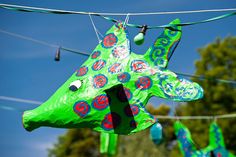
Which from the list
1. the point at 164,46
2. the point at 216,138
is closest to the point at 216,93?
the point at 216,138

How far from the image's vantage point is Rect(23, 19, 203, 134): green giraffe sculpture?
2094 millimetres

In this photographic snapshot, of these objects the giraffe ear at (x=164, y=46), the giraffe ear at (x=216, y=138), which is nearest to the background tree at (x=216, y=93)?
the giraffe ear at (x=216, y=138)

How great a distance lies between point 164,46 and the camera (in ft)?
7.48

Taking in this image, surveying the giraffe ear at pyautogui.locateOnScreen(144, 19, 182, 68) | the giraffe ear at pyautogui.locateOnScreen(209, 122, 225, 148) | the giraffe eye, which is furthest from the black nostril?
the giraffe ear at pyautogui.locateOnScreen(209, 122, 225, 148)

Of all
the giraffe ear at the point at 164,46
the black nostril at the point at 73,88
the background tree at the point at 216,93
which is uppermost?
the background tree at the point at 216,93

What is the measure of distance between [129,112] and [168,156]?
38.6 feet

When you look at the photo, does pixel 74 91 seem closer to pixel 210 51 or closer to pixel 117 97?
pixel 117 97

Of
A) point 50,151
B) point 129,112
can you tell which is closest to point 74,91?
point 129,112

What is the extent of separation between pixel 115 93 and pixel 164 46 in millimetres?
431

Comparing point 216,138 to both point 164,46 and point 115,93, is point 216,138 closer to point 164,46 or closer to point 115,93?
point 164,46

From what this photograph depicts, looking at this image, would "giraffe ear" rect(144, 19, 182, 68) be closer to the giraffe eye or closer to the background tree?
the giraffe eye

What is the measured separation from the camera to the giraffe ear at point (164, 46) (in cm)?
224

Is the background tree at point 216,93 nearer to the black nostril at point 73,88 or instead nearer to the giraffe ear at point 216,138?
the giraffe ear at point 216,138

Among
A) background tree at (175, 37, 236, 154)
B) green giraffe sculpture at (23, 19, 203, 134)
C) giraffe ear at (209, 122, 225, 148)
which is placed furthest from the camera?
background tree at (175, 37, 236, 154)
